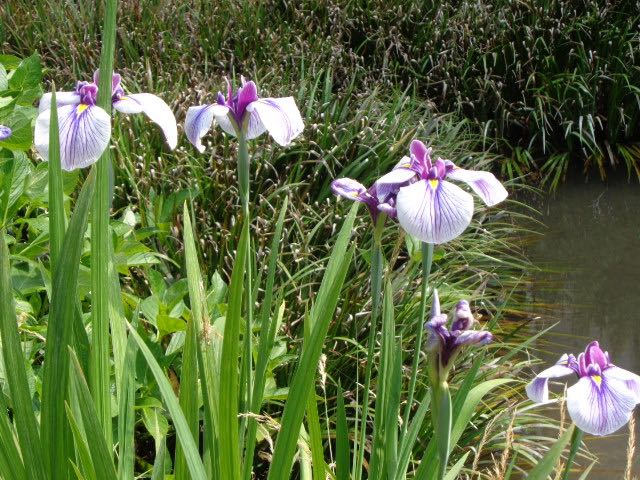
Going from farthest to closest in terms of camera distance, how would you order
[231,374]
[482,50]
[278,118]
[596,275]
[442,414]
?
[482,50] → [596,275] → [278,118] → [231,374] → [442,414]

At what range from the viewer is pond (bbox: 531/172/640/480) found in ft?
12.6

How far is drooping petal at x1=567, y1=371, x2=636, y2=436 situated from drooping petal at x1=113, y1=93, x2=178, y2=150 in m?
0.69

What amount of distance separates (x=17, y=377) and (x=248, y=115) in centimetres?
55

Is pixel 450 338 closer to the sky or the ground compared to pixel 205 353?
closer to the sky

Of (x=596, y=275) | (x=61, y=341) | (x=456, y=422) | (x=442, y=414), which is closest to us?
(x=442, y=414)

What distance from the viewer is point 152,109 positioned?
1.37 m

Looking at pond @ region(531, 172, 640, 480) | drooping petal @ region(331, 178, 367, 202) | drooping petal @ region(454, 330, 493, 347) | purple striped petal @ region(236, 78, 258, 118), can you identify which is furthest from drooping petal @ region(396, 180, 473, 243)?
pond @ region(531, 172, 640, 480)

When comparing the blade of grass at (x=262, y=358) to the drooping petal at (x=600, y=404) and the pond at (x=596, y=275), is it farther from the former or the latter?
the pond at (x=596, y=275)

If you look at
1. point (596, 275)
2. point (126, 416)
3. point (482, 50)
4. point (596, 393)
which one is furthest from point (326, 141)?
point (596, 393)

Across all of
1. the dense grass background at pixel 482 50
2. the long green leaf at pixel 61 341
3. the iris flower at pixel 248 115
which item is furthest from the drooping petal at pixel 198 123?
the dense grass background at pixel 482 50

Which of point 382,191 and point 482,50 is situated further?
point 482,50

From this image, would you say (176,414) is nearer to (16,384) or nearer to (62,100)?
(16,384)

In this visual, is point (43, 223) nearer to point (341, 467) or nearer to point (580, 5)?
point (341, 467)

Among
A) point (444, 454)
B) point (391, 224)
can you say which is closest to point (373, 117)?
point (391, 224)
